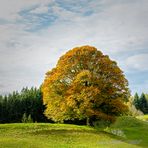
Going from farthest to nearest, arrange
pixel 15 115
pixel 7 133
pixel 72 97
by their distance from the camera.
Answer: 1. pixel 15 115
2. pixel 72 97
3. pixel 7 133

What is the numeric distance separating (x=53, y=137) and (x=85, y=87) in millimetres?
12416

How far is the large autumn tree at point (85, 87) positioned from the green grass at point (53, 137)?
463 cm

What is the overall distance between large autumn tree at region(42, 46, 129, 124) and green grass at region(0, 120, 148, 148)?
4.63m

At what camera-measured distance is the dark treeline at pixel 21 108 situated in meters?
117

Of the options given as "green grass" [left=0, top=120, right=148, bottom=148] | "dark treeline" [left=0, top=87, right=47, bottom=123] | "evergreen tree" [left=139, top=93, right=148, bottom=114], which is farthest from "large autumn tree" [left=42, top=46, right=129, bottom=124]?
"evergreen tree" [left=139, top=93, right=148, bottom=114]

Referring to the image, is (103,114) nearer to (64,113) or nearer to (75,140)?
(64,113)

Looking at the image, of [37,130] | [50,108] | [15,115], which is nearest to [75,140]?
[37,130]

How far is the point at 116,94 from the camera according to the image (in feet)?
200

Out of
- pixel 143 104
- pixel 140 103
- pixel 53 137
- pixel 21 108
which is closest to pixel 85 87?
pixel 53 137

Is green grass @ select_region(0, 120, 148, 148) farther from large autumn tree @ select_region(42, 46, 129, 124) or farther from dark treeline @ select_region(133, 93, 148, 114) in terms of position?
dark treeline @ select_region(133, 93, 148, 114)

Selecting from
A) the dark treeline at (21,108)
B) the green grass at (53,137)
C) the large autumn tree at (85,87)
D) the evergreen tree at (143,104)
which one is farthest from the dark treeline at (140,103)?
the green grass at (53,137)

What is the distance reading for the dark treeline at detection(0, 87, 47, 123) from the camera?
116625 mm

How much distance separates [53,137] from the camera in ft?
163

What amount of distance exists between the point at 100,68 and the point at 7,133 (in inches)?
776
